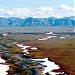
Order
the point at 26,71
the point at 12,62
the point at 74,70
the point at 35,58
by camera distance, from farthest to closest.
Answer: the point at 35,58 < the point at 12,62 < the point at 74,70 < the point at 26,71

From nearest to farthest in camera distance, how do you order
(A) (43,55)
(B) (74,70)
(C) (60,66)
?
(B) (74,70) < (C) (60,66) < (A) (43,55)

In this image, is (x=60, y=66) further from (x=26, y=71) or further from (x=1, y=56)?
(x=1, y=56)

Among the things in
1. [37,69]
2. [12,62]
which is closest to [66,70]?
[37,69]

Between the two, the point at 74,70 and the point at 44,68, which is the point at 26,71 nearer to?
the point at 44,68

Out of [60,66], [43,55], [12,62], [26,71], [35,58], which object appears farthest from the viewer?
[43,55]

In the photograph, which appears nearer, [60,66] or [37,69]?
[37,69]

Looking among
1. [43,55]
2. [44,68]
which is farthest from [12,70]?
[43,55]

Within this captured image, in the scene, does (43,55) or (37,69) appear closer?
(37,69)

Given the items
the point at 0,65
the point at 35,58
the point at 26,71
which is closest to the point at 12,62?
the point at 0,65

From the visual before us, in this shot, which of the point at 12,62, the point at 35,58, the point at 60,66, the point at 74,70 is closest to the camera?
the point at 74,70
